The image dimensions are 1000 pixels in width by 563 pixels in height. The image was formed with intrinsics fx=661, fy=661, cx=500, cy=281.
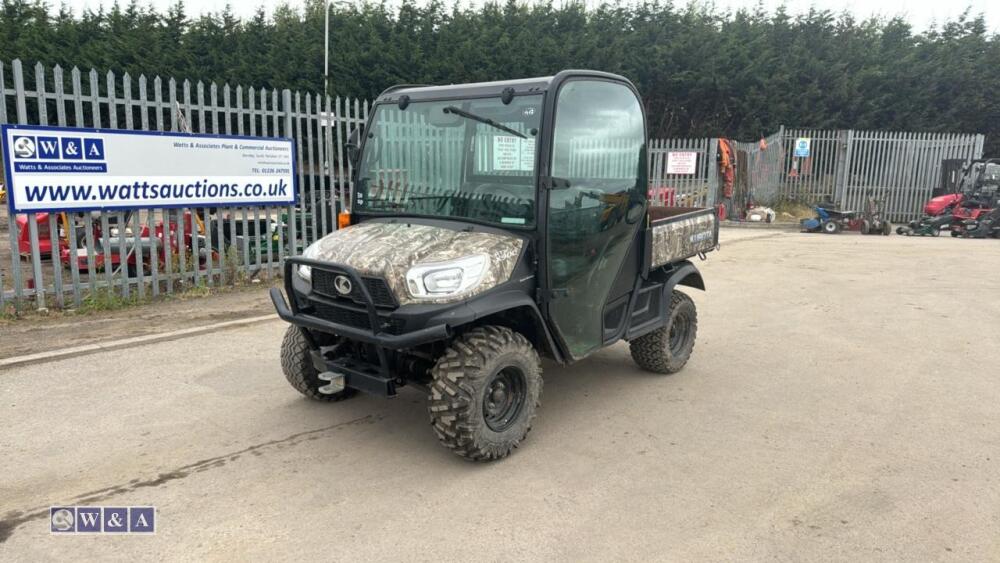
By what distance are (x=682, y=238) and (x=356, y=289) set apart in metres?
2.86

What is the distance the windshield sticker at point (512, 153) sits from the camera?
386 cm

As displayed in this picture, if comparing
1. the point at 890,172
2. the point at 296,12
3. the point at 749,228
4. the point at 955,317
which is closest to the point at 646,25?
the point at 890,172

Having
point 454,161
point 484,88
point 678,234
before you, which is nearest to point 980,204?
point 678,234

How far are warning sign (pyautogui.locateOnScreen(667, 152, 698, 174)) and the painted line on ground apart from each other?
14.4 metres

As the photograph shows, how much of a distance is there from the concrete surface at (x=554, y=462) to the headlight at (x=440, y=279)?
1021 mm

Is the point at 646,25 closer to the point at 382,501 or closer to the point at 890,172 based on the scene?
the point at 890,172

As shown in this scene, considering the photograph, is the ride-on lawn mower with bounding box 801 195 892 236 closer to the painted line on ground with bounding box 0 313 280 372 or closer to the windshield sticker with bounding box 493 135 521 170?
the painted line on ground with bounding box 0 313 280 372

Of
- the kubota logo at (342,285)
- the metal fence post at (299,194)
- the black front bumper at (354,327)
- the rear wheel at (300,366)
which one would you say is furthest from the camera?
the metal fence post at (299,194)

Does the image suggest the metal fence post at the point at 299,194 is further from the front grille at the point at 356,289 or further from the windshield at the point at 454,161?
the front grille at the point at 356,289

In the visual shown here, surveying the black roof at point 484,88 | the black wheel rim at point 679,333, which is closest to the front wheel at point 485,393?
the black roof at point 484,88

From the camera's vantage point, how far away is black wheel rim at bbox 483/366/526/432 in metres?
3.76

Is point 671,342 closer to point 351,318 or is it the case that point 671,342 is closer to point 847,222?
point 351,318

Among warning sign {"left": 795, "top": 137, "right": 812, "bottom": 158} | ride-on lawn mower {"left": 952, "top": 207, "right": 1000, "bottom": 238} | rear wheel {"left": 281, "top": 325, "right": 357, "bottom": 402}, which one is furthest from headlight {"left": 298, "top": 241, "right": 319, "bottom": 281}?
warning sign {"left": 795, "top": 137, "right": 812, "bottom": 158}

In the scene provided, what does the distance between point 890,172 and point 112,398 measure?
22.4 metres
